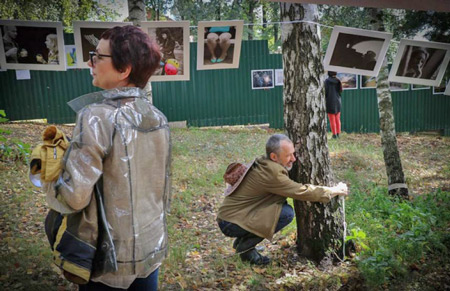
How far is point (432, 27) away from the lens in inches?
285

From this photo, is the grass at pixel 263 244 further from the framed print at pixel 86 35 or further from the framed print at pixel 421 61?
the framed print at pixel 86 35

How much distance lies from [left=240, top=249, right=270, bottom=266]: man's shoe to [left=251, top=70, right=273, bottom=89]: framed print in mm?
10222

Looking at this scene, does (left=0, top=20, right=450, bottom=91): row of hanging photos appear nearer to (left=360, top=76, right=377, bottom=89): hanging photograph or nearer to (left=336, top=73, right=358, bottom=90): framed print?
(left=336, top=73, right=358, bottom=90): framed print

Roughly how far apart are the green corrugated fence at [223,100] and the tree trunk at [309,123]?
951cm

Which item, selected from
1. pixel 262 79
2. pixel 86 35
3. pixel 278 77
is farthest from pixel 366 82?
pixel 86 35

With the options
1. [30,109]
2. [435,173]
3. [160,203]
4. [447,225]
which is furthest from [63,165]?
[30,109]

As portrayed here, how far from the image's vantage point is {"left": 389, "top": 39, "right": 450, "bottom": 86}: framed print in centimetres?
441

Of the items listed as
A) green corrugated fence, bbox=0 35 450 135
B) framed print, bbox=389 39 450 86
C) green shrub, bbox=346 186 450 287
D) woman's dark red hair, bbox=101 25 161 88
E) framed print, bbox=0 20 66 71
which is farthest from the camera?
Answer: green corrugated fence, bbox=0 35 450 135

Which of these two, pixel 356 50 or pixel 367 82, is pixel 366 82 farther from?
pixel 356 50

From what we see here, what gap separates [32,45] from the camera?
3.96 meters

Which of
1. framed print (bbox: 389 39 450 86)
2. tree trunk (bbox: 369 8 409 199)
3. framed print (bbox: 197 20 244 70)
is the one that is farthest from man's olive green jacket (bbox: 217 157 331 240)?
tree trunk (bbox: 369 8 409 199)

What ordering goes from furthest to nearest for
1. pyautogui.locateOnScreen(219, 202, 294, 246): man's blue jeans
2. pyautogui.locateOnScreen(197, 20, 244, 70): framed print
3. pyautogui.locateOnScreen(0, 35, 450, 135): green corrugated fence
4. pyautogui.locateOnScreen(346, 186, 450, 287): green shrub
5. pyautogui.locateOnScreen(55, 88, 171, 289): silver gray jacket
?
pyautogui.locateOnScreen(0, 35, 450, 135): green corrugated fence < pyautogui.locateOnScreen(197, 20, 244, 70): framed print < pyautogui.locateOnScreen(219, 202, 294, 246): man's blue jeans < pyautogui.locateOnScreen(346, 186, 450, 287): green shrub < pyautogui.locateOnScreen(55, 88, 171, 289): silver gray jacket

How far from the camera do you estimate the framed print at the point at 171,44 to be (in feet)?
13.0

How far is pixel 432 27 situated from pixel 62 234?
25.2 feet
